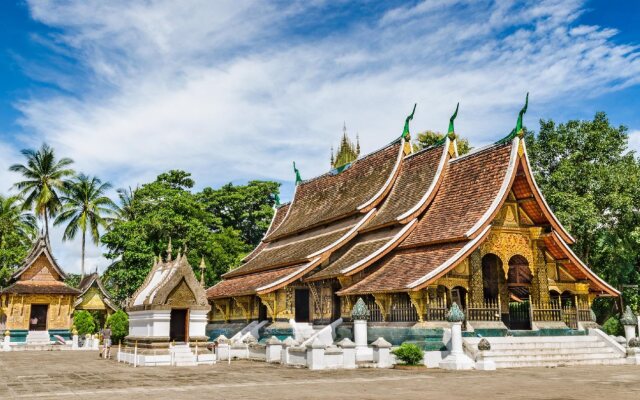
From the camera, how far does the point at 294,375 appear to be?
12531mm

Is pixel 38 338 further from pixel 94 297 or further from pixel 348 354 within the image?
pixel 348 354

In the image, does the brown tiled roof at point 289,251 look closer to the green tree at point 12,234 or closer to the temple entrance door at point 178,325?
the temple entrance door at point 178,325

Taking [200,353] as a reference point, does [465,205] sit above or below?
above

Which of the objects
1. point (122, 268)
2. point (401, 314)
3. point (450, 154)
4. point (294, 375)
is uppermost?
point (450, 154)

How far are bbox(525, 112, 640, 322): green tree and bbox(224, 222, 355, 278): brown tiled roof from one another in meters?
11.2

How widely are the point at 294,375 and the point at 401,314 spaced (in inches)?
176

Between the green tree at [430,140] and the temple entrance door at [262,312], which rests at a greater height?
the green tree at [430,140]

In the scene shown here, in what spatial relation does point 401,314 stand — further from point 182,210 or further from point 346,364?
point 182,210

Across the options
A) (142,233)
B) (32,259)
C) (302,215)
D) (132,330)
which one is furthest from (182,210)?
(132,330)

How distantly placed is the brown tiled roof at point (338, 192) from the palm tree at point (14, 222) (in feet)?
69.6

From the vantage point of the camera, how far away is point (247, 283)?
23234 millimetres

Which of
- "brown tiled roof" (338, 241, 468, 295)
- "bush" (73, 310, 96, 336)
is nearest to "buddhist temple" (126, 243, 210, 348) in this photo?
"brown tiled roof" (338, 241, 468, 295)

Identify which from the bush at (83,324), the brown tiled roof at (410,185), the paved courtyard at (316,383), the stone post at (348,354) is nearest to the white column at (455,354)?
the paved courtyard at (316,383)

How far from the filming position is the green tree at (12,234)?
37.1 metres
